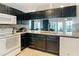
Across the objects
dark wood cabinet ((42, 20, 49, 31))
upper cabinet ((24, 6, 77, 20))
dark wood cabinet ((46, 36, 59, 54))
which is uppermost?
upper cabinet ((24, 6, 77, 20))

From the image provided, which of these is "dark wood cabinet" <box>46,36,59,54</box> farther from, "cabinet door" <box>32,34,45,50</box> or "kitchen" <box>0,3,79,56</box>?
A: "cabinet door" <box>32,34,45,50</box>

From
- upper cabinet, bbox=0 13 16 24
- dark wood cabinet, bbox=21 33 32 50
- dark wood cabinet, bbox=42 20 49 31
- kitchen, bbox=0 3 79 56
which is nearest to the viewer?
upper cabinet, bbox=0 13 16 24

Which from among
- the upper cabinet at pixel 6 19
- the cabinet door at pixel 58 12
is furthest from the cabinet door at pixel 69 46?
the upper cabinet at pixel 6 19

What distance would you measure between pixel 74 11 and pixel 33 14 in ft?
4.65

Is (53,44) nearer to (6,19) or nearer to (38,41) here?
(38,41)

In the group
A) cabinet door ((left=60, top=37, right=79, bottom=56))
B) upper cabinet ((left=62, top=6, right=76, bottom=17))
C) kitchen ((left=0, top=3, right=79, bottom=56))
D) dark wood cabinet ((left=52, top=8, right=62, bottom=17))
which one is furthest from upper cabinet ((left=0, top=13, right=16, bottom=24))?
upper cabinet ((left=62, top=6, right=76, bottom=17))

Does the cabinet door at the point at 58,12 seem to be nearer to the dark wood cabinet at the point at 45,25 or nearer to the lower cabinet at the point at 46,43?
the dark wood cabinet at the point at 45,25

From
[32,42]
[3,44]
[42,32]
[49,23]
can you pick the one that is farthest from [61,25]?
[3,44]

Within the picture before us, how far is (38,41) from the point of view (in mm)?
4207

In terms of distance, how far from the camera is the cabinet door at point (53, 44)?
139 inches

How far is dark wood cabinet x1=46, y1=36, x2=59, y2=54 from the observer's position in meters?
3.53

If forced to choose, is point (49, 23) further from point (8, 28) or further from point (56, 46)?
point (8, 28)

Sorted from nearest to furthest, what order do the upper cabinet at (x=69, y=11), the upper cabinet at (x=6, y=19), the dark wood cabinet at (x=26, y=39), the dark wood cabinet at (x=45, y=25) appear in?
the upper cabinet at (x=6, y=19)
the upper cabinet at (x=69, y=11)
the dark wood cabinet at (x=45, y=25)
the dark wood cabinet at (x=26, y=39)

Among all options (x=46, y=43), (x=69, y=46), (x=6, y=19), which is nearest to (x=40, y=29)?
(x=46, y=43)
